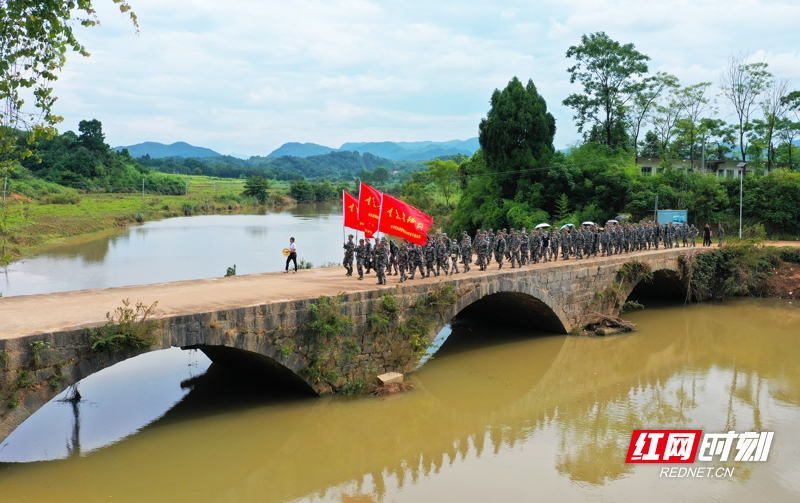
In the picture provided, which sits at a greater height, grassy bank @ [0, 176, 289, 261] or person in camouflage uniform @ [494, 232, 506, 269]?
grassy bank @ [0, 176, 289, 261]

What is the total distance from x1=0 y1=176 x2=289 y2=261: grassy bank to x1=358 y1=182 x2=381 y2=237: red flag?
1734 cm

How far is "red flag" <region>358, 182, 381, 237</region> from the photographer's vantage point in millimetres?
14188

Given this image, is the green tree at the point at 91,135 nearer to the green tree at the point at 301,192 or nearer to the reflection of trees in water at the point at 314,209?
the reflection of trees in water at the point at 314,209

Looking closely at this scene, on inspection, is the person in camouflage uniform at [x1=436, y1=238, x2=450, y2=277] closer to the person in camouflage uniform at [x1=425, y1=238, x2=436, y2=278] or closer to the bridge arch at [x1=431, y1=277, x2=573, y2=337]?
the person in camouflage uniform at [x1=425, y1=238, x2=436, y2=278]

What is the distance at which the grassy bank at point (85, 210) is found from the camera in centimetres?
3338

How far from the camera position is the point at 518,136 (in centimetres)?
3350

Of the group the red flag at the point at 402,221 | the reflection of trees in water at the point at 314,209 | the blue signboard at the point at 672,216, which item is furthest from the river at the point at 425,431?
the reflection of trees in water at the point at 314,209

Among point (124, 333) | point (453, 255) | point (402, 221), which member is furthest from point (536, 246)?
point (124, 333)

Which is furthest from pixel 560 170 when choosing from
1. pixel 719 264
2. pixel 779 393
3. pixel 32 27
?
pixel 32 27

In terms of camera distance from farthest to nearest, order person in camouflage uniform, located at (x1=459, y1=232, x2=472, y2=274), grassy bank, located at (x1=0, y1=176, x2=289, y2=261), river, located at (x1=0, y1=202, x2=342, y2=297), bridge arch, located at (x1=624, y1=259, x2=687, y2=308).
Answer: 1. grassy bank, located at (x1=0, y1=176, x2=289, y2=261)
2. river, located at (x1=0, y1=202, x2=342, y2=297)
3. bridge arch, located at (x1=624, y1=259, x2=687, y2=308)
4. person in camouflage uniform, located at (x1=459, y1=232, x2=472, y2=274)

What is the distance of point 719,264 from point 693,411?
42.3ft

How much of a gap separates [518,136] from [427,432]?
24.6 metres

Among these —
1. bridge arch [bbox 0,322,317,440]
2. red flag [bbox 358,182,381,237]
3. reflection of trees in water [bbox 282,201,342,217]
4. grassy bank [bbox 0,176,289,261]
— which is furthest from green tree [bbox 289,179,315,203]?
bridge arch [bbox 0,322,317,440]

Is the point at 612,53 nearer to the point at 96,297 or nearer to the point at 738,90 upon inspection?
the point at 738,90
